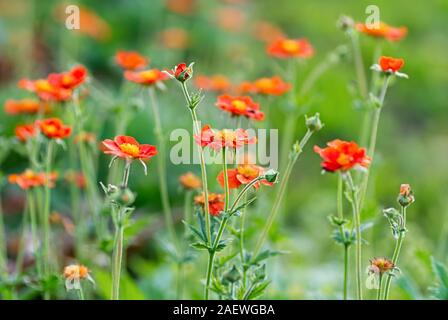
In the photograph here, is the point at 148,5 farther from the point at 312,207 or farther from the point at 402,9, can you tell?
the point at 312,207

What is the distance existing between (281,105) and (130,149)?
0.64 metres


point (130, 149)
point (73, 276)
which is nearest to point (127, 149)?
point (130, 149)

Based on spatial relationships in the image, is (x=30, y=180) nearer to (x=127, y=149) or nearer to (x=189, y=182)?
(x=189, y=182)

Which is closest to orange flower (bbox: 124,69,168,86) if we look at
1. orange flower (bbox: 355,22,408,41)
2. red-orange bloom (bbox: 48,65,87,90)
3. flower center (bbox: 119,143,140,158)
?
red-orange bloom (bbox: 48,65,87,90)

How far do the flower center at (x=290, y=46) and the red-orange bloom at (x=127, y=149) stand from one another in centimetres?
57

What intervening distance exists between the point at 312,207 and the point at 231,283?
4.04 feet

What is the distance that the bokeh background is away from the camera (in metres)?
1.85

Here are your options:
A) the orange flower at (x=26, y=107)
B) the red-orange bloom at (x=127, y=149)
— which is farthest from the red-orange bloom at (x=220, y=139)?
the orange flower at (x=26, y=107)

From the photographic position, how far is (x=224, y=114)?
133 cm

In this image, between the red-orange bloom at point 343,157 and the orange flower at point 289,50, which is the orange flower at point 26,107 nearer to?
the orange flower at point 289,50

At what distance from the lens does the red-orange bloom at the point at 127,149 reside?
1.01 metres

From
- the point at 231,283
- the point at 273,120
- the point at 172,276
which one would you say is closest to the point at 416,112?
the point at 273,120

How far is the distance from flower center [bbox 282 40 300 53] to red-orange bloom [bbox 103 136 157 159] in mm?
573

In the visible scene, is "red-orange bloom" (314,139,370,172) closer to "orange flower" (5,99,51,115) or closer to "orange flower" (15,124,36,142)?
"orange flower" (15,124,36,142)
